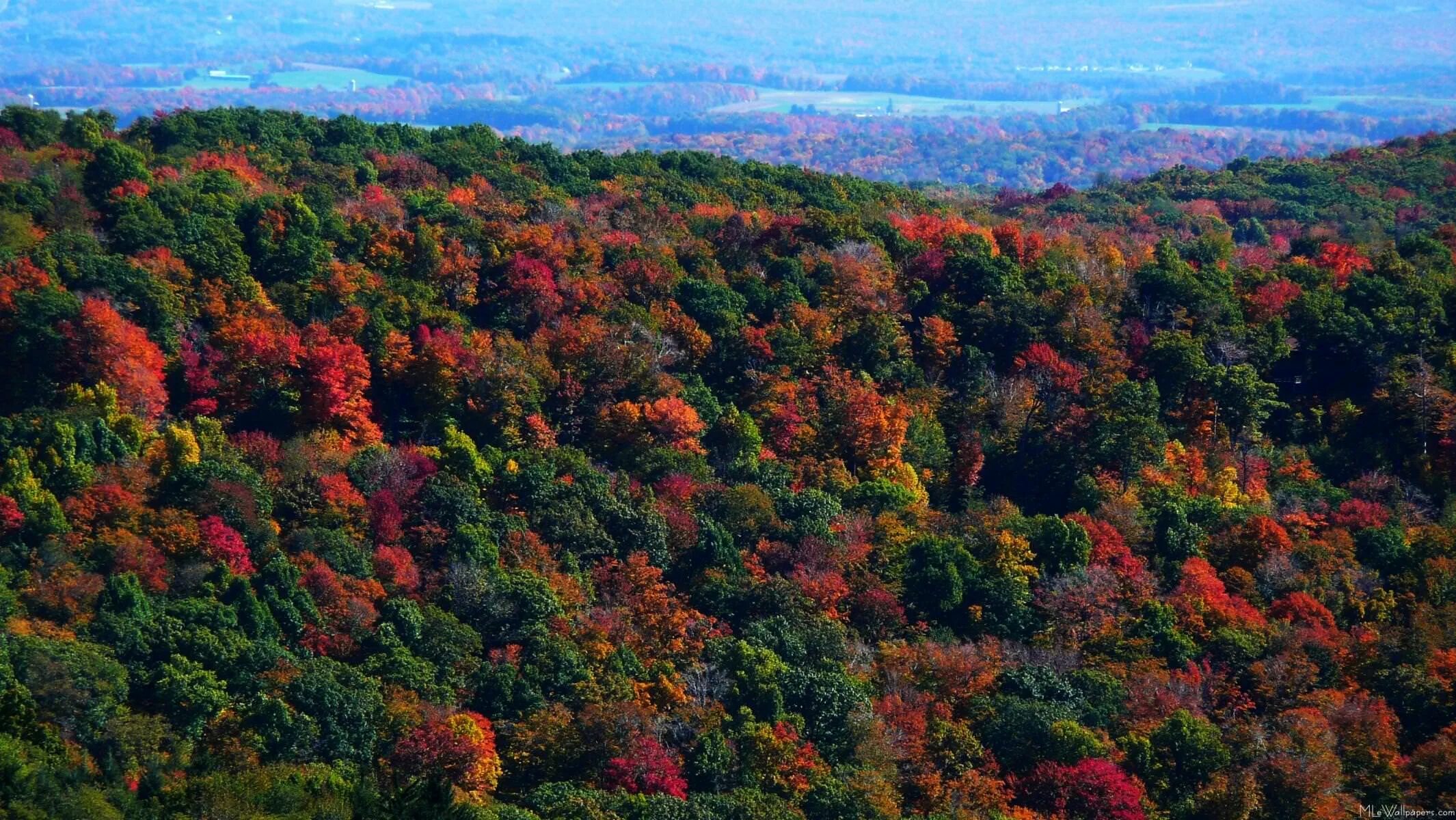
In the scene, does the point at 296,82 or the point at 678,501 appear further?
the point at 296,82

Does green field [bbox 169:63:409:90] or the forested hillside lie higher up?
green field [bbox 169:63:409:90]

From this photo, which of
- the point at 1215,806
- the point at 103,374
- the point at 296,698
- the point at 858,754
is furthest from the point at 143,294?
the point at 1215,806

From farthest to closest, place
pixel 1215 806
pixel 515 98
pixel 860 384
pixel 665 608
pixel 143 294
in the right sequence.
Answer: pixel 515 98
pixel 860 384
pixel 143 294
pixel 665 608
pixel 1215 806

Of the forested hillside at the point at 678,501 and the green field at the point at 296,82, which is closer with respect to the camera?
the forested hillside at the point at 678,501

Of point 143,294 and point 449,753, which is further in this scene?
point 143,294

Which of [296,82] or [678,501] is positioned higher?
[296,82]

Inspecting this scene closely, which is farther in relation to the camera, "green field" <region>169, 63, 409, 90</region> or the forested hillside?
"green field" <region>169, 63, 409, 90</region>

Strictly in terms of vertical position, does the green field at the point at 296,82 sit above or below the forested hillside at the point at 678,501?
above

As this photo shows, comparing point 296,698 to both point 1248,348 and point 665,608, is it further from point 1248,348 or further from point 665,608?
point 1248,348
